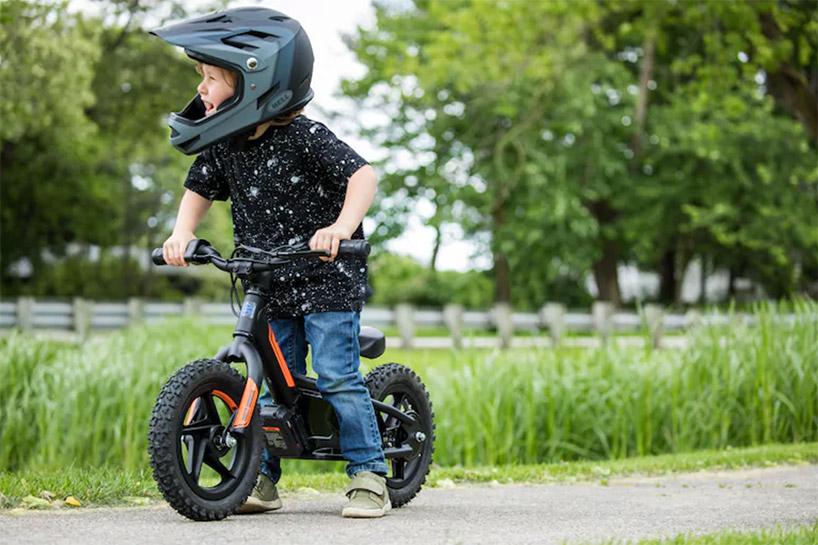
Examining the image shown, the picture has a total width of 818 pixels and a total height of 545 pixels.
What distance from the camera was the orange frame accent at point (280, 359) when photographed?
4.28 meters

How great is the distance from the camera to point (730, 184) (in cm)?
2653

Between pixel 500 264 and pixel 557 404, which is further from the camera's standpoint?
pixel 500 264

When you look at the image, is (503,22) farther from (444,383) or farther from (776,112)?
(776,112)

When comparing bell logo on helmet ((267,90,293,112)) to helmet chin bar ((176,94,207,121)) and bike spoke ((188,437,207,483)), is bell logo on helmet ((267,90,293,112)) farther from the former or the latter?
bike spoke ((188,437,207,483))

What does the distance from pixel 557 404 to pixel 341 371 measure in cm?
442

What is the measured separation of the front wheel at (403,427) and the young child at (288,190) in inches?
11.9

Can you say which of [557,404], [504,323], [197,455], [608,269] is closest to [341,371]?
[197,455]

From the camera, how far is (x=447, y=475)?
21.1 ft

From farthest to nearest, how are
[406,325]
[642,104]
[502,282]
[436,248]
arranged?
[502,282] < [436,248] < [642,104] < [406,325]

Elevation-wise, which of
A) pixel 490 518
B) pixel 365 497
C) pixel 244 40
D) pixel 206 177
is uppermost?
pixel 244 40

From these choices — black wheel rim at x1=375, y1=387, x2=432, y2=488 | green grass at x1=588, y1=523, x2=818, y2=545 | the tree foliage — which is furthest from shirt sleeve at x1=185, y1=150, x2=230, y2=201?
the tree foliage

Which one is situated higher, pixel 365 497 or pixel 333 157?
pixel 333 157

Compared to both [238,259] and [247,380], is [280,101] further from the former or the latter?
[247,380]

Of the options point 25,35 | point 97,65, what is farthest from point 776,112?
point 25,35
